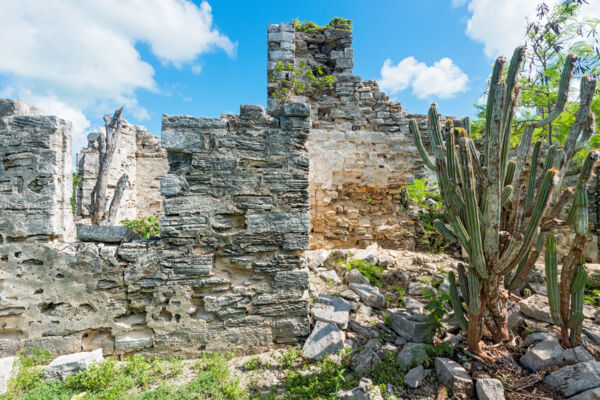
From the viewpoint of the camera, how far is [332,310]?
9.80 feet

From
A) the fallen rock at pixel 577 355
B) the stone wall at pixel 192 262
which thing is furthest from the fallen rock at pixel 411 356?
the fallen rock at pixel 577 355

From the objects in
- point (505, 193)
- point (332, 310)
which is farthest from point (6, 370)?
point (505, 193)

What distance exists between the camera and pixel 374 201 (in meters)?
6.01

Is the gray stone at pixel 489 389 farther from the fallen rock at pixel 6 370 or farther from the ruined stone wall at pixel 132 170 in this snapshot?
the ruined stone wall at pixel 132 170

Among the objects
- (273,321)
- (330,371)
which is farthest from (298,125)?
→ (330,371)

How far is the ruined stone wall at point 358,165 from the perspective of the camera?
5.76 meters

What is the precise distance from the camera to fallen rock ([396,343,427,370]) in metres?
2.35

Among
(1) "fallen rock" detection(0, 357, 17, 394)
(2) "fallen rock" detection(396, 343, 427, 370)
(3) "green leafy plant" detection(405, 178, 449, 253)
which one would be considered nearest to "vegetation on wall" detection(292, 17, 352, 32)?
(3) "green leafy plant" detection(405, 178, 449, 253)

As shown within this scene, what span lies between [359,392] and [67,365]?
2406 mm

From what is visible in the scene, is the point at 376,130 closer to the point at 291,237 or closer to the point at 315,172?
the point at 315,172

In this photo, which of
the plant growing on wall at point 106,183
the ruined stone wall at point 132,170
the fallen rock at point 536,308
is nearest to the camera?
the fallen rock at point 536,308

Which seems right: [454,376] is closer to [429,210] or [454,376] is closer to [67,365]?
[67,365]

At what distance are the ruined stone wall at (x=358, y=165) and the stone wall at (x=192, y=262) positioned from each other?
288 cm

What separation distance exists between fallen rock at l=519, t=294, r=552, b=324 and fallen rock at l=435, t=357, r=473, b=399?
114cm
